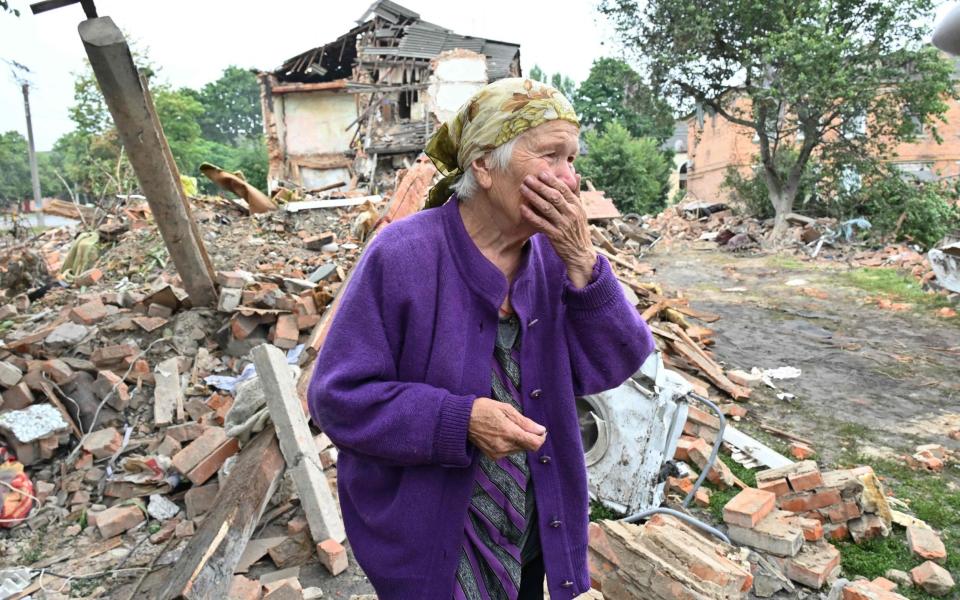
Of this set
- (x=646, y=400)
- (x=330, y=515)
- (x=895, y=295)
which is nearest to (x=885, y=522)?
(x=646, y=400)

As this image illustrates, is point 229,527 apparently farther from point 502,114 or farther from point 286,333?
point 286,333

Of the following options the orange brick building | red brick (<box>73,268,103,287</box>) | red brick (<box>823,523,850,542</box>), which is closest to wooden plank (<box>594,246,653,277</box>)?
red brick (<box>823,523,850,542</box>)

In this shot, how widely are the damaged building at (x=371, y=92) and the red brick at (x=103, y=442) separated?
13.8 metres

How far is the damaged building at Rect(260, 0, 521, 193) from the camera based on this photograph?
69.5 ft

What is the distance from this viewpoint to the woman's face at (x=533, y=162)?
1.47 metres

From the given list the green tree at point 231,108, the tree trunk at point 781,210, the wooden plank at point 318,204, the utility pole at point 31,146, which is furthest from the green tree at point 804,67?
the green tree at point 231,108

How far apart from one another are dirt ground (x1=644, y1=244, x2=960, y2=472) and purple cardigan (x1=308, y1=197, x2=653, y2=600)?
4.18 m

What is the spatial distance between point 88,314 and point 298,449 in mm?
3597

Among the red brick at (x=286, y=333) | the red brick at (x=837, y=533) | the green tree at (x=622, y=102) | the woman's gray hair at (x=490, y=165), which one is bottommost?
the red brick at (x=837, y=533)

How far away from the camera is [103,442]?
450 cm

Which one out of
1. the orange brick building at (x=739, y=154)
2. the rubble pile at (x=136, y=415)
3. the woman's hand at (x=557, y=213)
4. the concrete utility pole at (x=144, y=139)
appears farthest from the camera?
the orange brick building at (x=739, y=154)

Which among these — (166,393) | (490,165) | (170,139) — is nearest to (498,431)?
(490,165)

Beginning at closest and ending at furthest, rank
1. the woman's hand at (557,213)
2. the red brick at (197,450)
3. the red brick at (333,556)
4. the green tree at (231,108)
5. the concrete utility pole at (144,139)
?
the woman's hand at (557,213) → the red brick at (333,556) → the concrete utility pole at (144,139) → the red brick at (197,450) → the green tree at (231,108)

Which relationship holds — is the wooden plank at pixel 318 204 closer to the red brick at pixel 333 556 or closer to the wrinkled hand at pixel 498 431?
the red brick at pixel 333 556
